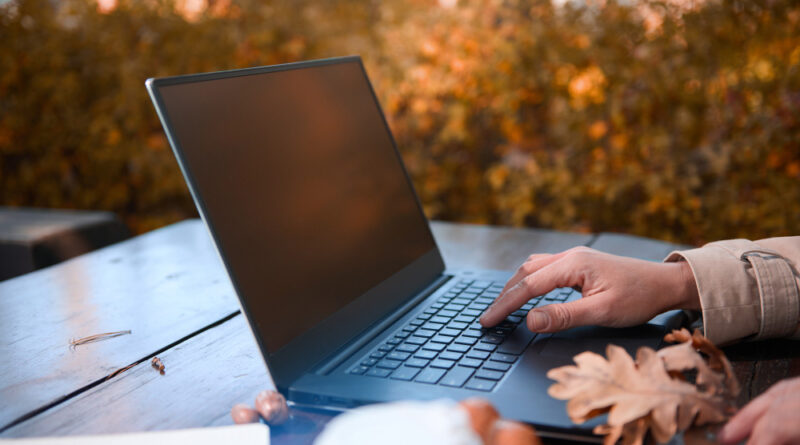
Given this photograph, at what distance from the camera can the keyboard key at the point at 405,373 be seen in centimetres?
76

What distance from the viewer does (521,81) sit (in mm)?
2918

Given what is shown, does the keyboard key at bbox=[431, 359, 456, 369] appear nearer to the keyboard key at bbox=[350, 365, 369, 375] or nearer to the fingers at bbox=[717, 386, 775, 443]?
the keyboard key at bbox=[350, 365, 369, 375]

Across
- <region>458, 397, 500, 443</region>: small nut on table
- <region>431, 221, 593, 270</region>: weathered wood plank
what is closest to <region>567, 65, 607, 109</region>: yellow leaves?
<region>431, 221, 593, 270</region>: weathered wood plank

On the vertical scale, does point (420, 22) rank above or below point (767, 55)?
above

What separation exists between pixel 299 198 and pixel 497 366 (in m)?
0.36

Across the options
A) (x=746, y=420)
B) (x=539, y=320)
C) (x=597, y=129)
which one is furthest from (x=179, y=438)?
(x=597, y=129)

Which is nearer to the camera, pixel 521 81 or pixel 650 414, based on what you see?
pixel 650 414

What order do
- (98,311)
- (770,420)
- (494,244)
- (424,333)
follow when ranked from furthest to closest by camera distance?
(494,244)
(98,311)
(424,333)
(770,420)

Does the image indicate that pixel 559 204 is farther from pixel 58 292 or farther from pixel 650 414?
pixel 650 414

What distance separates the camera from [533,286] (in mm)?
911

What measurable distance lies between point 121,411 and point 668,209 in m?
2.44

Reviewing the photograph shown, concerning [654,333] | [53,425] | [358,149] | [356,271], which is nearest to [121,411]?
[53,425]

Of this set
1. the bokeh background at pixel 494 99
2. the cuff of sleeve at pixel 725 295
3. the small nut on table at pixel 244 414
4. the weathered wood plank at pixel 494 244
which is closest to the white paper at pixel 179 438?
the small nut on table at pixel 244 414

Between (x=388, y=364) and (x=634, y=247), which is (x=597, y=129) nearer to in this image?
(x=634, y=247)
